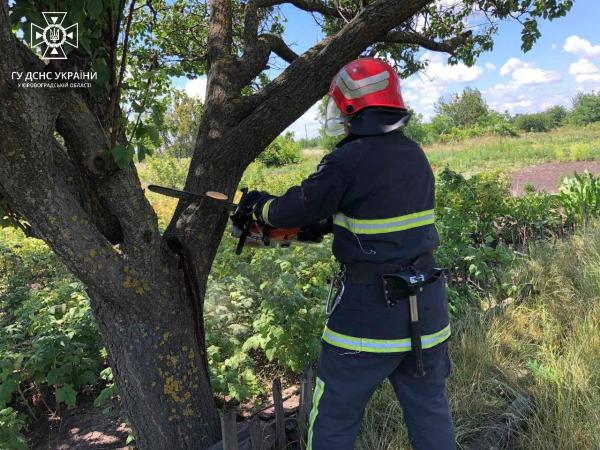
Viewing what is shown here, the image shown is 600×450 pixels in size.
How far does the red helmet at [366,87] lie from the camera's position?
1.92 m

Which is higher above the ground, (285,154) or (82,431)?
(285,154)

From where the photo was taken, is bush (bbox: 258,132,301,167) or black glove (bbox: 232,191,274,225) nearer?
black glove (bbox: 232,191,274,225)

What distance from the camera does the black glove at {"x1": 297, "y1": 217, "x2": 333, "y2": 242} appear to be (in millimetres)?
2346

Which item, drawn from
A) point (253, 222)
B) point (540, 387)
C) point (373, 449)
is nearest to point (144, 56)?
point (253, 222)

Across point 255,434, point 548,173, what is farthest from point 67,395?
point 548,173

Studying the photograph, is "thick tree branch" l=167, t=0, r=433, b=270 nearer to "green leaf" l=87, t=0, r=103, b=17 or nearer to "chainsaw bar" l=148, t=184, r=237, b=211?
"chainsaw bar" l=148, t=184, r=237, b=211

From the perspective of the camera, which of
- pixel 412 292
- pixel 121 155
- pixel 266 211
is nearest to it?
pixel 121 155

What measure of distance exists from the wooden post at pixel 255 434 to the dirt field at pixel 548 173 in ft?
34.3

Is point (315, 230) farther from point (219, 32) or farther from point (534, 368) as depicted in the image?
point (534, 368)

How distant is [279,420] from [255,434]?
222 mm

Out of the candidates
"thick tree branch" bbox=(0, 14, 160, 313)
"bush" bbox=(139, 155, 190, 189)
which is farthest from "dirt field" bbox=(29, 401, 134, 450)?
"bush" bbox=(139, 155, 190, 189)

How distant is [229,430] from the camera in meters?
2.08

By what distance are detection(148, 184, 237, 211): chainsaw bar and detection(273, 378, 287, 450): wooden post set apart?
3.10 feet

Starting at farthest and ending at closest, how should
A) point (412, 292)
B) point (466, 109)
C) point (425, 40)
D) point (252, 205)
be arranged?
point (466, 109), point (425, 40), point (252, 205), point (412, 292)
